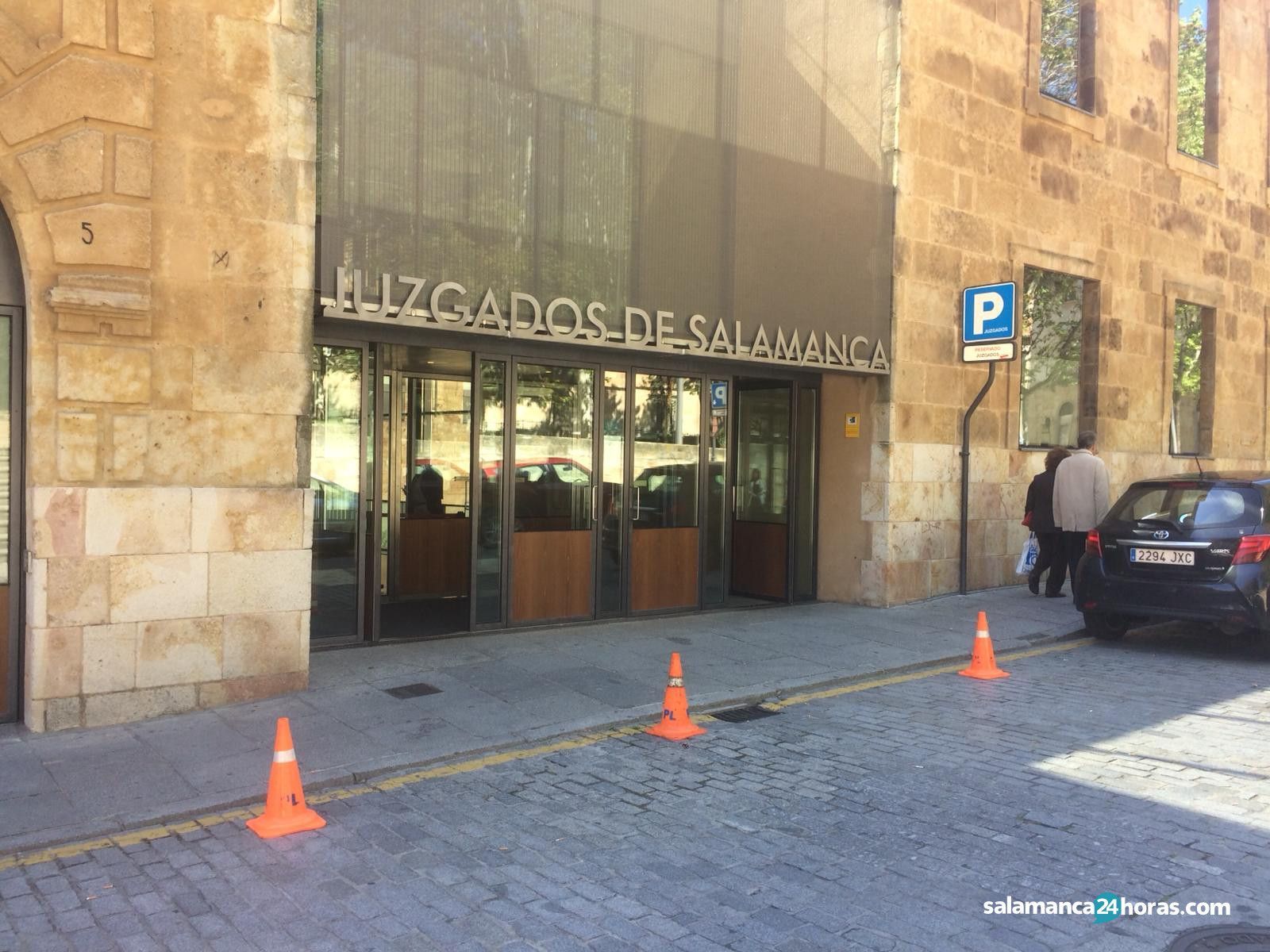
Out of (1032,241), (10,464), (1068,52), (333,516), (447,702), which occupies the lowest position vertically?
(447,702)

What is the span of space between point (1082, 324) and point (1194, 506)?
552cm

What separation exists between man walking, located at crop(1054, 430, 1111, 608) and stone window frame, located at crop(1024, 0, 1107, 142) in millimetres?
4768

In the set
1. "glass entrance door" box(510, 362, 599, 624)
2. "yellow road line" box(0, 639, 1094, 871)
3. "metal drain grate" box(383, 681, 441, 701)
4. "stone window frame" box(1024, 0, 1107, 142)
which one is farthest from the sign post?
"metal drain grate" box(383, 681, 441, 701)

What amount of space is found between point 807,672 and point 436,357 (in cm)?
458

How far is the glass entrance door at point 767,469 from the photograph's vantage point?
11711mm

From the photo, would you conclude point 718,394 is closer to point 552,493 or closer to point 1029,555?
point 552,493

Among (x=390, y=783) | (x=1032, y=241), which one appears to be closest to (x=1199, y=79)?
(x=1032, y=241)

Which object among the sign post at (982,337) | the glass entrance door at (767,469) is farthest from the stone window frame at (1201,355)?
the glass entrance door at (767,469)

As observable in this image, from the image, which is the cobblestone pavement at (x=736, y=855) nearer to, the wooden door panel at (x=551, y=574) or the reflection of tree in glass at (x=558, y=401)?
the wooden door panel at (x=551, y=574)

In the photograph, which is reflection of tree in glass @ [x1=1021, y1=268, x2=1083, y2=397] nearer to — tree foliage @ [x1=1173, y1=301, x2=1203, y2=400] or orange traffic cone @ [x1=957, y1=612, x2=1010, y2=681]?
tree foliage @ [x1=1173, y1=301, x2=1203, y2=400]

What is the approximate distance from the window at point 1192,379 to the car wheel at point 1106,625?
6986 mm

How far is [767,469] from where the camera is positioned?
38.5 ft

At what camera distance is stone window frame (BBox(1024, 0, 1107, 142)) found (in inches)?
508

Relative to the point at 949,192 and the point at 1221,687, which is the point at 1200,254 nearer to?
the point at 949,192
